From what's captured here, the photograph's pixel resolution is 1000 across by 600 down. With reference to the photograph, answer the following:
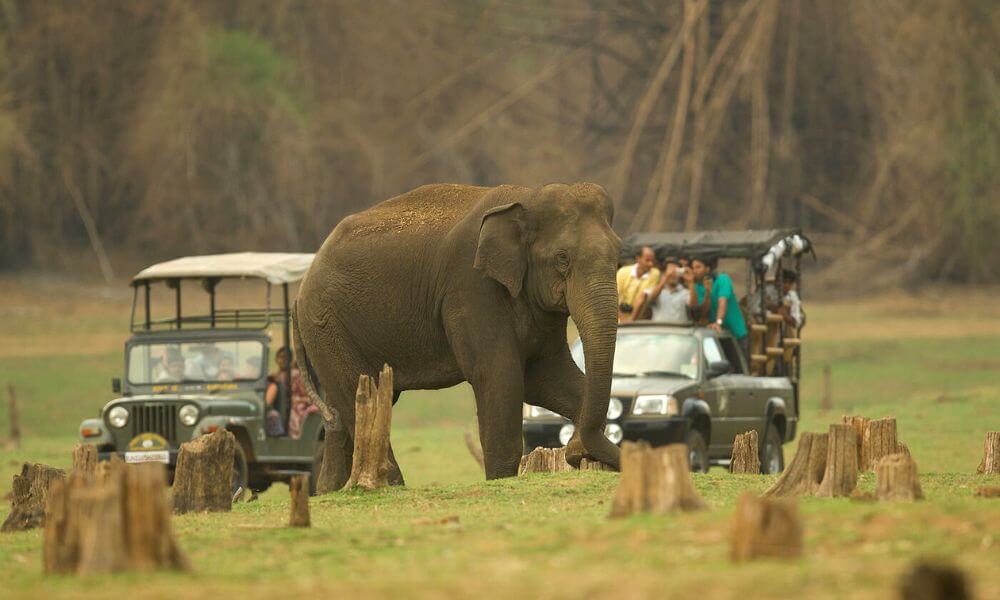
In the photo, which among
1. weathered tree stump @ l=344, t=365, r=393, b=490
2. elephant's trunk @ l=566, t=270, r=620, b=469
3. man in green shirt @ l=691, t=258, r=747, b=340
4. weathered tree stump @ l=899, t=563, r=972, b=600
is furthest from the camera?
man in green shirt @ l=691, t=258, r=747, b=340

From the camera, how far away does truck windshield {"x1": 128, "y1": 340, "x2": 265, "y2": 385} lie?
2097 cm

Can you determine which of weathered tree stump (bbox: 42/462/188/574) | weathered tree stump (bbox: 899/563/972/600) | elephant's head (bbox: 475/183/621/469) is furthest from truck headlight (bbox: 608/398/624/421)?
weathered tree stump (bbox: 899/563/972/600)

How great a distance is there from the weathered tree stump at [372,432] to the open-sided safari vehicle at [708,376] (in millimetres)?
4508

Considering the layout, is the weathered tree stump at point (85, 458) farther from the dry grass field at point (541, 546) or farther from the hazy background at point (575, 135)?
the hazy background at point (575, 135)

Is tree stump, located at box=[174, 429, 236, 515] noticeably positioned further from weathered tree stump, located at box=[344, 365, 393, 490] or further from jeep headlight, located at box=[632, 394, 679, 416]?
jeep headlight, located at box=[632, 394, 679, 416]

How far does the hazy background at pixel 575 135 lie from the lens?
160 feet

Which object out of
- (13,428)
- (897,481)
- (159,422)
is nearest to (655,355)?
(159,422)

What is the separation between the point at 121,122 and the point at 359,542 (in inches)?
1735

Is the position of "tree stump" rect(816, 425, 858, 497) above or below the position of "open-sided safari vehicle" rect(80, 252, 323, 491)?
below

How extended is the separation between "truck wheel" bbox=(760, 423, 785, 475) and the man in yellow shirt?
6.58 feet

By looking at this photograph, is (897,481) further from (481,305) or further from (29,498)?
(29,498)

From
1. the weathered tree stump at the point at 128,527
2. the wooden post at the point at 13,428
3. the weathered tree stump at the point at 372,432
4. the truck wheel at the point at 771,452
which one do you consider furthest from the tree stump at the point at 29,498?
the wooden post at the point at 13,428

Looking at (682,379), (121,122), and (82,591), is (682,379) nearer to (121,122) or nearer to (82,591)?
(82,591)

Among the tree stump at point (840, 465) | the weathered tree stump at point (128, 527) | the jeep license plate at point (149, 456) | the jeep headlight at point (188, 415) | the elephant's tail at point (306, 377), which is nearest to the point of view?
the weathered tree stump at point (128, 527)
